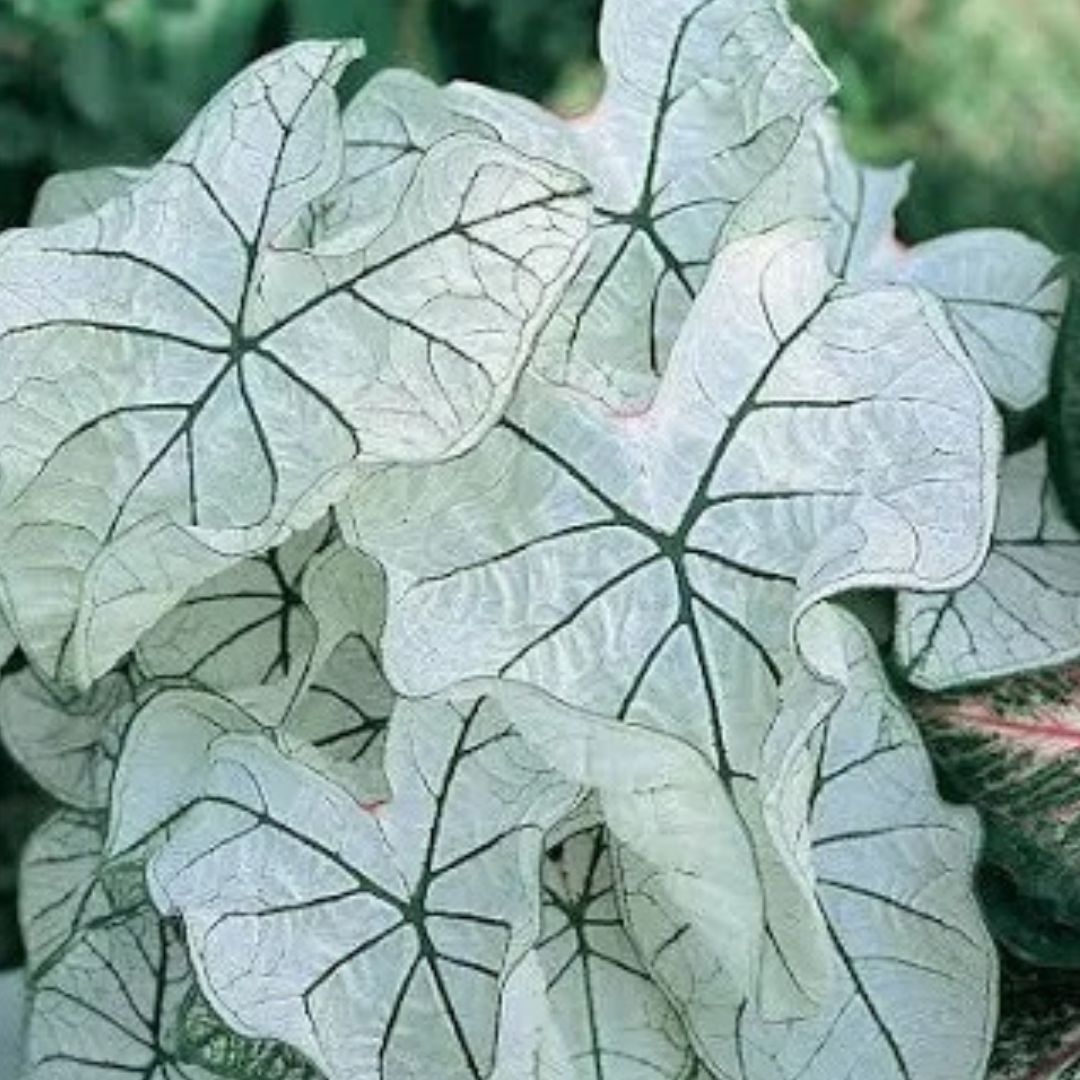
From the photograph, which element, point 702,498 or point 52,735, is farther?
point 52,735

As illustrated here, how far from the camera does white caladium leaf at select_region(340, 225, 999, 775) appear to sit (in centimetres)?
97

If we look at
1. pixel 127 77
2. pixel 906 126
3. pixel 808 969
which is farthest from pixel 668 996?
pixel 906 126

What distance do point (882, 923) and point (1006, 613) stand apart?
5.5 inches

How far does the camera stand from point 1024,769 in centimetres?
108

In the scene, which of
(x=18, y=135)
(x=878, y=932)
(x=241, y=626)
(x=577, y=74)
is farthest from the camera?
(x=577, y=74)

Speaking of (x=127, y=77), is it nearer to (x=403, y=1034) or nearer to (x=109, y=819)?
(x=109, y=819)

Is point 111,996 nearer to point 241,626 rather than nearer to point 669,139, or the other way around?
point 241,626

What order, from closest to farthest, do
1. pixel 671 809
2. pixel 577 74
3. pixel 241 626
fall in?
pixel 671 809 < pixel 241 626 < pixel 577 74

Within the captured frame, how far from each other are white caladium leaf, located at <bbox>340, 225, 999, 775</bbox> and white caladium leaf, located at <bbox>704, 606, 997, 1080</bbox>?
0.20ft

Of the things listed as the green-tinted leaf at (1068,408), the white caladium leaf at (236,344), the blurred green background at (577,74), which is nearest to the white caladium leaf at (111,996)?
the white caladium leaf at (236,344)

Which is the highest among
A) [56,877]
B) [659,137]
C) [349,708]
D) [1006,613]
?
[659,137]

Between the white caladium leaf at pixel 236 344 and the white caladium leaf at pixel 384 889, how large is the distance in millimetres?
86

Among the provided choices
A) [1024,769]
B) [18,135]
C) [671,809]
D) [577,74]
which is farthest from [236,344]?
[577,74]

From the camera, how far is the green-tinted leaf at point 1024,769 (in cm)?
105
